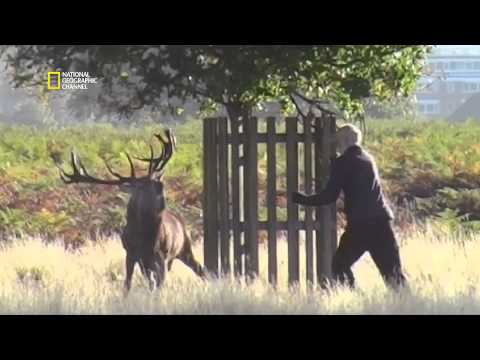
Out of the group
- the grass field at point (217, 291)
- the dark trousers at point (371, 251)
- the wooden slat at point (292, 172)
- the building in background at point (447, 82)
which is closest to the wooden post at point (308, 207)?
the wooden slat at point (292, 172)

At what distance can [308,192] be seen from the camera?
1102 centimetres

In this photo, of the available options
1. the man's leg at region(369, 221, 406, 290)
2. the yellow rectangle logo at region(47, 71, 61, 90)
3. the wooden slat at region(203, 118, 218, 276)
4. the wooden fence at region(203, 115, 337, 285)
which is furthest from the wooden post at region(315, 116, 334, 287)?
the yellow rectangle logo at region(47, 71, 61, 90)

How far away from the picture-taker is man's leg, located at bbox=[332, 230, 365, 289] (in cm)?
1075

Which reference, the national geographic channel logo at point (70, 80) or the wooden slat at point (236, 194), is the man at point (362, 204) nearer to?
the wooden slat at point (236, 194)

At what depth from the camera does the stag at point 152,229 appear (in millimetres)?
11047

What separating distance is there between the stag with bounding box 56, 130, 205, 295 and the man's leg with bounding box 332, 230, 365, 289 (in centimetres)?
135

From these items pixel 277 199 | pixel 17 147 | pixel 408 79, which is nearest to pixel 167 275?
pixel 277 199

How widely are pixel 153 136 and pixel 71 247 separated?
5.34ft

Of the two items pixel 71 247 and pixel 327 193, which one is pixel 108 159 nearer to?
pixel 71 247

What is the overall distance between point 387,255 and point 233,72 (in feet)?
7.29

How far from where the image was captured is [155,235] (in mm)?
11062

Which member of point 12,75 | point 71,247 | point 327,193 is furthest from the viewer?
point 71,247

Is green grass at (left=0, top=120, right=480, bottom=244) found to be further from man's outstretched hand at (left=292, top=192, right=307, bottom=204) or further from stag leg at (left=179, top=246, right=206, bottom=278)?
man's outstretched hand at (left=292, top=192, right=307, bottom=204)

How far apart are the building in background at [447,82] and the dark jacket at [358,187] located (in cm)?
133
